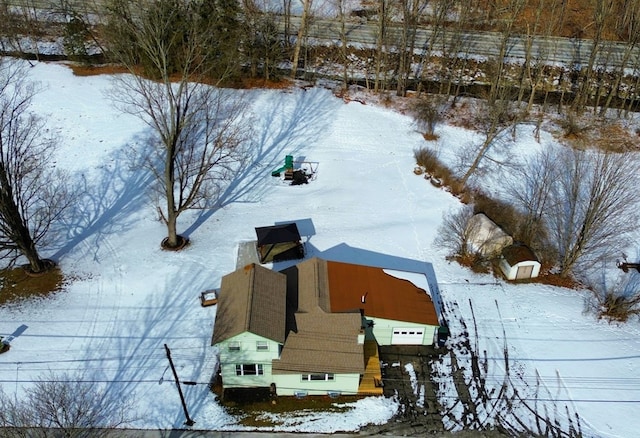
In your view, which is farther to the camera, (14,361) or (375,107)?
(375,107)

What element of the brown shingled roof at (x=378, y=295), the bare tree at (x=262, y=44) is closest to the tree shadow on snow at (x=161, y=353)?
the brown shingled roof at (x=378, y=295)

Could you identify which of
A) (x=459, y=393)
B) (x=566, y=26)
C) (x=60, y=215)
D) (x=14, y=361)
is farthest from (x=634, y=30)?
(x=14, y=361)

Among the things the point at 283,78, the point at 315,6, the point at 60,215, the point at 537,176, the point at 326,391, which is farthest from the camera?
the point at 315,6

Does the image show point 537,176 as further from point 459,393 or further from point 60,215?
point 60,215

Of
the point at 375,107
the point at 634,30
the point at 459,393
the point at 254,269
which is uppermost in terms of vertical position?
the point at 634,30

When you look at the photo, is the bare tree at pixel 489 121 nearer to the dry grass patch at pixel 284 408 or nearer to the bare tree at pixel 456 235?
the bare tree at pixel 456 235

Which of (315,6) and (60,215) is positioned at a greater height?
(315,6)

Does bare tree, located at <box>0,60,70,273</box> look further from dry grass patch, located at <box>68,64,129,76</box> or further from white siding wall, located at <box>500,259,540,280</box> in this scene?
white siding wall, located at <box>500,259,540,280</box>
